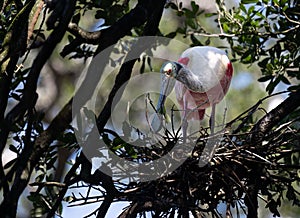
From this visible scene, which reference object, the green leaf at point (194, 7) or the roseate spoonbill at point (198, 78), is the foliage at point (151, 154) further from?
the green leaf at point (194, 7)

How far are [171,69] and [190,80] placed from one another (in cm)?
13

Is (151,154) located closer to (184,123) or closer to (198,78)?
(184,123)

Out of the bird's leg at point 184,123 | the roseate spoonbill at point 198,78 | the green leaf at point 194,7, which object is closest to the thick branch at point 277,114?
the bird's leg at point 184,123

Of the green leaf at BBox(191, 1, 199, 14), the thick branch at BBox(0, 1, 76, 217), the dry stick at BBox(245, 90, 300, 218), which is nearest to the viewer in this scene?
the thick branch at BBox(0, 1, 76, 217)

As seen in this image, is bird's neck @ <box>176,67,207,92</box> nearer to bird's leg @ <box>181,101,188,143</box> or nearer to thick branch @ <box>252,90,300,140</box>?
bird's leg @ <box>181,101,188,143</box>

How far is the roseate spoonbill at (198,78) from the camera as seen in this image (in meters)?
4.20

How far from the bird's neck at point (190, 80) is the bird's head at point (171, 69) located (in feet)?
0.08

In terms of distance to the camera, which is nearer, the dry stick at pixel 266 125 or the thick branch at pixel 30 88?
the thick branch at pixel 30 88

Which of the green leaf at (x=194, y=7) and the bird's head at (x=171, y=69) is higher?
the green leaf at (x=194, y=7)

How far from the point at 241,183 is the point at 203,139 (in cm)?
29

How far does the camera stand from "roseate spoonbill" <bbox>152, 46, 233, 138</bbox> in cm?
420

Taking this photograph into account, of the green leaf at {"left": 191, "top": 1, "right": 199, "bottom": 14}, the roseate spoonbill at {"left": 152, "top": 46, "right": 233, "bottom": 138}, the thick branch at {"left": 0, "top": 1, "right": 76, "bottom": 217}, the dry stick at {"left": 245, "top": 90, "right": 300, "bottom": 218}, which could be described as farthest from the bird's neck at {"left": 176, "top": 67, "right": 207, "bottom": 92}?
the thick branch at {"left": 0, "top": 1, "right": 76, "bottom": 217}

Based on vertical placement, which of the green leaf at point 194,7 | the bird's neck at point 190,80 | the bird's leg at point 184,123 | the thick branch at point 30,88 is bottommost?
the bird's leg at point 184,123

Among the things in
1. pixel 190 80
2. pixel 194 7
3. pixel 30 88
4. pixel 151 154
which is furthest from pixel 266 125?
pixel 30 88
